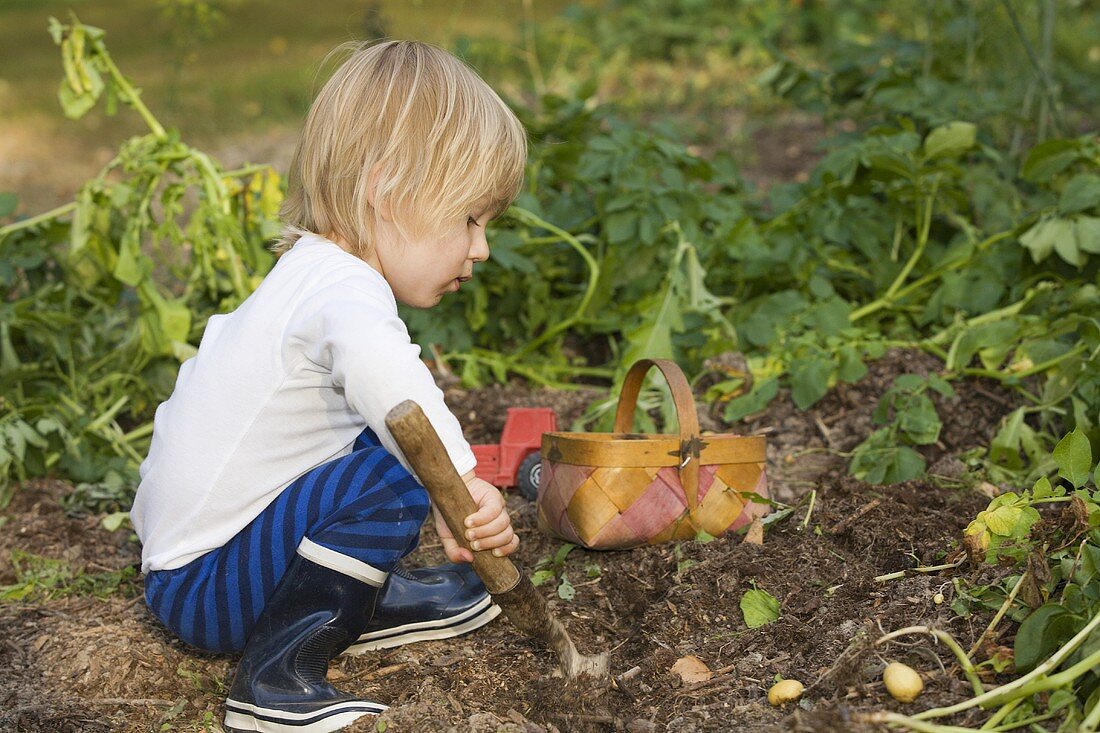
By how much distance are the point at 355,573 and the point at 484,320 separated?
1456mm

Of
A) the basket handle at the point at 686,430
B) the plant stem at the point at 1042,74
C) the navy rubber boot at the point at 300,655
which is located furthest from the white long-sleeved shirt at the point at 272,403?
the plant stem at the point at 1042,74

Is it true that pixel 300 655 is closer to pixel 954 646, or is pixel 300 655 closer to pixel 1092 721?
pixel 954 646

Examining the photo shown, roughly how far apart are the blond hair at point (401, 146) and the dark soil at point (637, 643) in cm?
80

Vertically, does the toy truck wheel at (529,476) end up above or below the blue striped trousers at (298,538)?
below

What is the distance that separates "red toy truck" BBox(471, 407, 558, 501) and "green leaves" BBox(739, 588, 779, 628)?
712 mm

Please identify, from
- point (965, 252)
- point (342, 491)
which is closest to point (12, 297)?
point (342, 491)

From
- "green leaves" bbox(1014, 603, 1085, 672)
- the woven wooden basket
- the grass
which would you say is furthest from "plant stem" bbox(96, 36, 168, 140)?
"green leaves" bbox(1014, 603, 1085, 672)

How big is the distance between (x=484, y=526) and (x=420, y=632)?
536 mm

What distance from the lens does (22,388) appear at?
298 centimetres

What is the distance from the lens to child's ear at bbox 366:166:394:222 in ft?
6.17

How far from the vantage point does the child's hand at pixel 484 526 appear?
1.69 meters

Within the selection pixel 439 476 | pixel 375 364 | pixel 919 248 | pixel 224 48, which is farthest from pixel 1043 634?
pixel 224 48

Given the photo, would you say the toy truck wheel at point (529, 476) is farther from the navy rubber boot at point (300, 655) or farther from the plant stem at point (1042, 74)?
the plant stem at point (1042, 74)

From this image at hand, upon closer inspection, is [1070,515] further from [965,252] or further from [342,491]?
[965,252]
